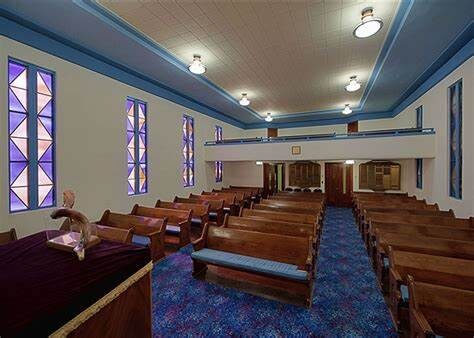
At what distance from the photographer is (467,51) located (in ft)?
12.6

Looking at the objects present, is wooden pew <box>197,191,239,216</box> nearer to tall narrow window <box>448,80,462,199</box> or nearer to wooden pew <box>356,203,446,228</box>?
wooden pew <box>356,203,446,228</box>

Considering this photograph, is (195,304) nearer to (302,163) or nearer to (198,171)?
(198,171)

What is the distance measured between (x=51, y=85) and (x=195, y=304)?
163 inches

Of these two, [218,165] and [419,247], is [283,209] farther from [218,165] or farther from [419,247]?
[218,165]

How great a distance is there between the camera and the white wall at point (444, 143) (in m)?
3.84

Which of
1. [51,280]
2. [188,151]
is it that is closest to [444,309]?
[51,280]

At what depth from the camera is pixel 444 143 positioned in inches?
191

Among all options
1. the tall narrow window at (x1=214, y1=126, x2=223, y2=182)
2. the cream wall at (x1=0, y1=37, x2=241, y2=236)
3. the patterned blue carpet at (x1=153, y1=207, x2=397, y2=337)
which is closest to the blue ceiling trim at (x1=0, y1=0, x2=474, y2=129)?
the cream wall at (x1=0, y1=37, x2=241, y2=236)

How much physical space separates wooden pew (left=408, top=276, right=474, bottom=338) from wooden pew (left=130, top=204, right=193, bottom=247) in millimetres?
3751

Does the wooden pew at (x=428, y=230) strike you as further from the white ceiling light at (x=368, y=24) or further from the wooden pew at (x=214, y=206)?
the wooden pew at (x=214, y=206)

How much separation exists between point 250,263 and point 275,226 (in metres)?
0.96

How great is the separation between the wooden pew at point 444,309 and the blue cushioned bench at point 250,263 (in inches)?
42.8

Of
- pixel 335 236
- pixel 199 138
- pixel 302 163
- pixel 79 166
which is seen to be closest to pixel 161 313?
pixel 79 166

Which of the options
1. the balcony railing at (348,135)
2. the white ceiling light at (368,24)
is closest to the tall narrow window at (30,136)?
the balcony railing at (348,135)
